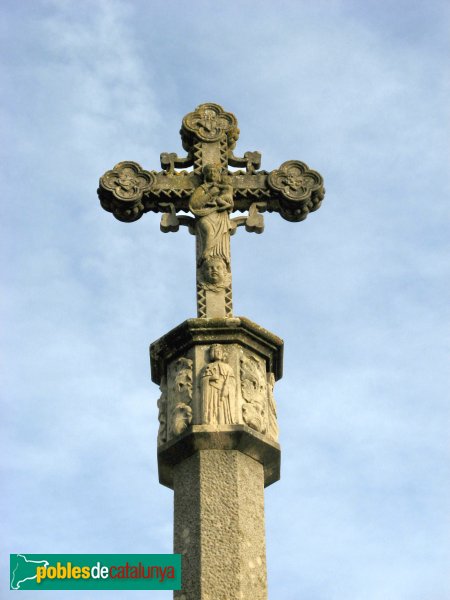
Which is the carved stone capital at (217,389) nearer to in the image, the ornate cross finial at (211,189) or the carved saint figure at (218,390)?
the carved saint figure at (218,390)

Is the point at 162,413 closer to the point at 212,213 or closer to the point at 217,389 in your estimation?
the point at 217,389

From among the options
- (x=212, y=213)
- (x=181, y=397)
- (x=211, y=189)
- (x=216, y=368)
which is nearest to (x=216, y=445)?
(x=181, y=397)

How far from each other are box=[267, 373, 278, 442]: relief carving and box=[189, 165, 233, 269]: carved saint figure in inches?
47.3

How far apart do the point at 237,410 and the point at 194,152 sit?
11.1 feet

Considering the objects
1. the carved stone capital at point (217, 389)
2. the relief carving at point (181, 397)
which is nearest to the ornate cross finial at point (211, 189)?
the carved stone capital at point (217, 389)

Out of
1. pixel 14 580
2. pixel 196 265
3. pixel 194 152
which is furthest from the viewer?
pixel 194 152

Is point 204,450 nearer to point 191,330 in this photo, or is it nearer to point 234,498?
point 234,498

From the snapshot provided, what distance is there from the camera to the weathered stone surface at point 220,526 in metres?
9.38

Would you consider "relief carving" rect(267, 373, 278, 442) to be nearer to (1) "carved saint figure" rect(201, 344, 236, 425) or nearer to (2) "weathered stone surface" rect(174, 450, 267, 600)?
(2) "weathered stone surface" rect(174, 450, 267, 600)

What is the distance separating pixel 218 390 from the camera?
34.1ft

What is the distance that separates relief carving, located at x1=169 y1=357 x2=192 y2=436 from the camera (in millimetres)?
10281

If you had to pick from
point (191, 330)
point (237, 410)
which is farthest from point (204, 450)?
point (191, 330)

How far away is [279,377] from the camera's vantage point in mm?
11391

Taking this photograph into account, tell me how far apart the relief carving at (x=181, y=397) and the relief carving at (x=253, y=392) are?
46 cm
